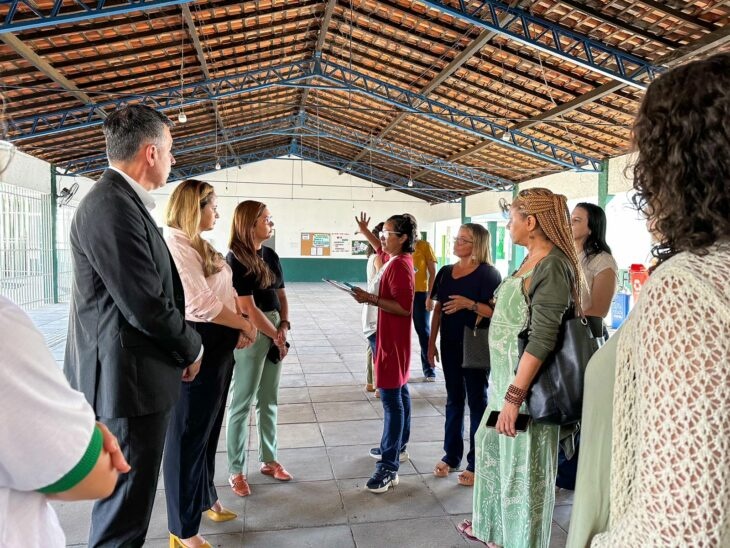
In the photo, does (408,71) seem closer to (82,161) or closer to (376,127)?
(376,127)

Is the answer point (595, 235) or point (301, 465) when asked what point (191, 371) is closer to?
point (301, 465)

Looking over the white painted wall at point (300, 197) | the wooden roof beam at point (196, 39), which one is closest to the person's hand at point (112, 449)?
the wooden roof beam at point (196, 39)

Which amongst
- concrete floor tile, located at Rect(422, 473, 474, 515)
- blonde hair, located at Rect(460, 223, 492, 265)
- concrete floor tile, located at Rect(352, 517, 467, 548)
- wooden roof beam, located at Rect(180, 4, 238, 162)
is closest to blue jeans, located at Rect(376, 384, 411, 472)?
concrete floor tile, located at Rect(422, 473, 474, 515)

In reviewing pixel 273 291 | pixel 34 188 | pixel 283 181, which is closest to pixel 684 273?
pixel 273 291

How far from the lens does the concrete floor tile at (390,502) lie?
2684mm

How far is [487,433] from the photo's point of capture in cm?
220

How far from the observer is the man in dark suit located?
58.9 inches

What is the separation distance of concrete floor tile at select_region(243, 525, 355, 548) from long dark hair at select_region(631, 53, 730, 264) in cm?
225

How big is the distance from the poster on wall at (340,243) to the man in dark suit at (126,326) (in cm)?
1968

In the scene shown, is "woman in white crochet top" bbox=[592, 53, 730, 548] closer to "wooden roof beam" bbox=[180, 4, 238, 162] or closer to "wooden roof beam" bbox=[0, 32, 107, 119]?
"wooden roof beam" bbox=[0, 32, 107, 119]

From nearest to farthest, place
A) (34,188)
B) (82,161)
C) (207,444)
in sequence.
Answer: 1. (207,444)
2. (34,188)
3. (82,161)

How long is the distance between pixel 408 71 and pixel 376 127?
14.4 feet

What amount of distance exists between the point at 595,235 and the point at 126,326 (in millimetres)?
2553

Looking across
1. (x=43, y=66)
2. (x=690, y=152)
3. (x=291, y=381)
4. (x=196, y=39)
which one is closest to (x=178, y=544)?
(x=690, y=152)
